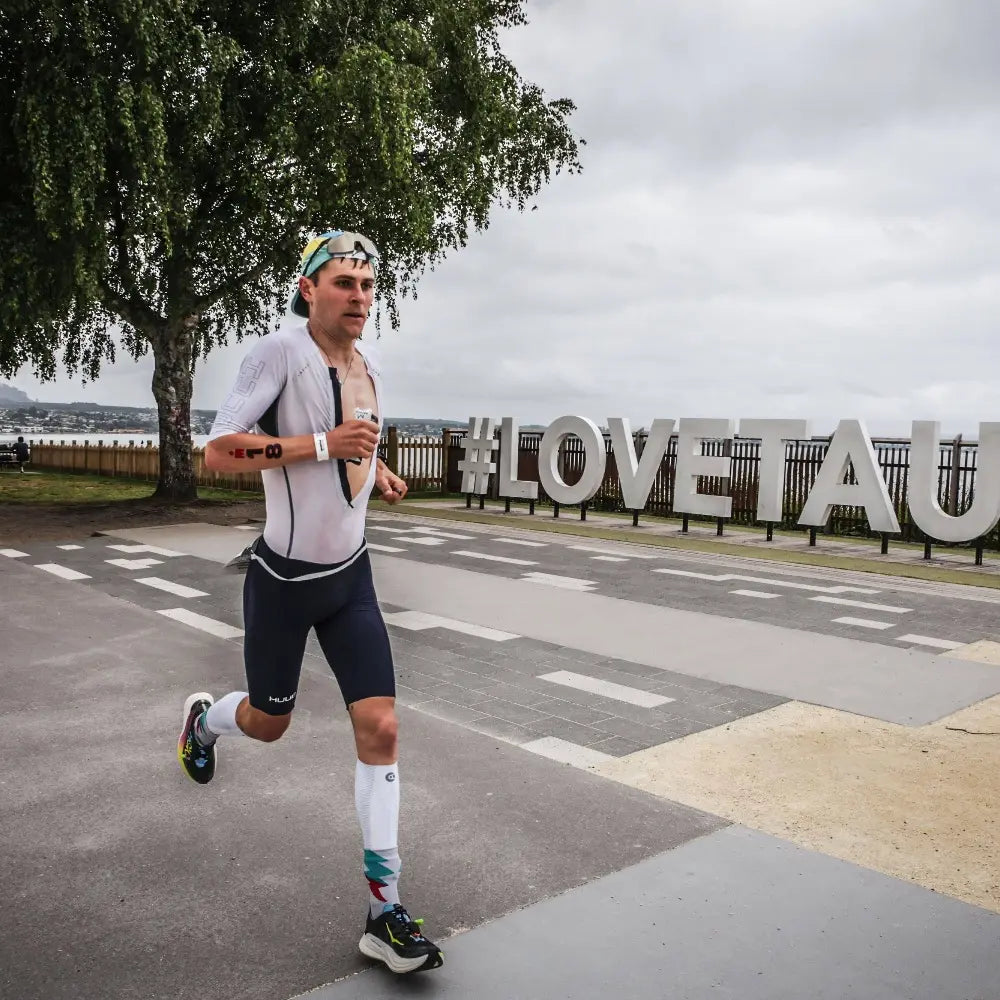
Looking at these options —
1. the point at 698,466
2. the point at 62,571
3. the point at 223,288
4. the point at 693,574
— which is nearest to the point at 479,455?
the point at 698,466

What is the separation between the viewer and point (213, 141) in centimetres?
1681

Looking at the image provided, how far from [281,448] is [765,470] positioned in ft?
41.7

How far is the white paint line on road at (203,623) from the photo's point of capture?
25.7ft

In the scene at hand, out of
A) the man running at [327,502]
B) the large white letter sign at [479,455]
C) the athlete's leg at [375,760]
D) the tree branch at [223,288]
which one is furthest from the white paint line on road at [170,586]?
the tree branch at [223,288]

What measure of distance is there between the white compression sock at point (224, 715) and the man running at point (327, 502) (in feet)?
1.52

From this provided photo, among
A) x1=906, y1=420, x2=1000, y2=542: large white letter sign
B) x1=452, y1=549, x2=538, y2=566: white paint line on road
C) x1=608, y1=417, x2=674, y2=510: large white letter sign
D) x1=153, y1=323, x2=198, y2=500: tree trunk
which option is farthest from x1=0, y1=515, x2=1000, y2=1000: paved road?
x1=153, y1=323, x2=198, y2=500: tree trunk

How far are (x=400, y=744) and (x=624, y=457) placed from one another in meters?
12.4

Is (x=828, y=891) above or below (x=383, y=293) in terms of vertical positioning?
below

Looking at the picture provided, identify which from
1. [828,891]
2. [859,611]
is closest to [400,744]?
[828,891]

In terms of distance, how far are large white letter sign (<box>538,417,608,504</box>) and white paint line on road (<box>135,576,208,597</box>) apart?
325 inches

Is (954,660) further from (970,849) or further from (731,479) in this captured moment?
(731,479)

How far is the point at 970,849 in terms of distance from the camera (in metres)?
3.98

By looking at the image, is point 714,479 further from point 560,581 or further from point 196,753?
point 196,753

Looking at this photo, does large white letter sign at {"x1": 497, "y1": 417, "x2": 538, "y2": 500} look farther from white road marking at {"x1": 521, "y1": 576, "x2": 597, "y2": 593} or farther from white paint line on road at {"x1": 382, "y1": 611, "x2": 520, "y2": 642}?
white paint line on road at {"x1": 382, "y1": 611, "x2": 520, "y2": 642}
